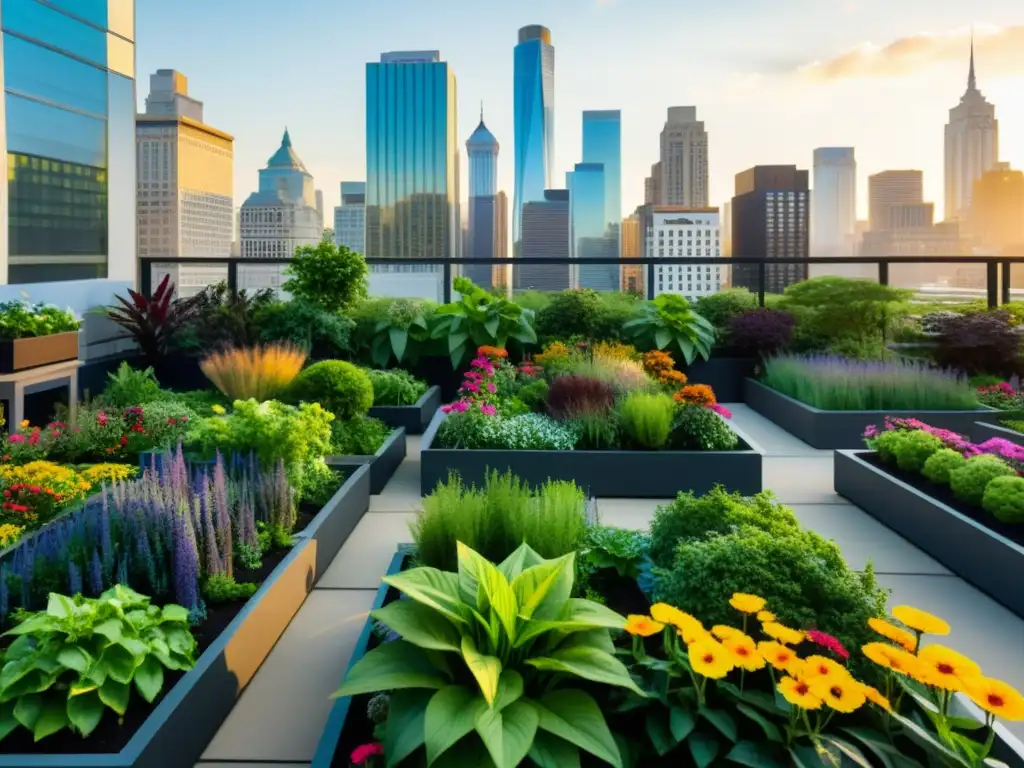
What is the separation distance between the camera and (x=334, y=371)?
568 centimetres

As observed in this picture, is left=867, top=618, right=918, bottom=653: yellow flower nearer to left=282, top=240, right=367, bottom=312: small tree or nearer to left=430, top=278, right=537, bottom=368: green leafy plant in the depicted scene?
left=430, top=278, right=537, bottom=368: green leafy plant

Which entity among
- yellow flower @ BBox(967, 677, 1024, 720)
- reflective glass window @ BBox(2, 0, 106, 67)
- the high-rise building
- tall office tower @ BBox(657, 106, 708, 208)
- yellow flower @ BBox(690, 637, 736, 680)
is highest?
the high-rise building

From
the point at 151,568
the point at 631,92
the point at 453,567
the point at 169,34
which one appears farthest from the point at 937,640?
the point at 169,34

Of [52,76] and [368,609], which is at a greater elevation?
[52,76]

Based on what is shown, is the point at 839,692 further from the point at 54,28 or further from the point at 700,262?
the point at 54,28

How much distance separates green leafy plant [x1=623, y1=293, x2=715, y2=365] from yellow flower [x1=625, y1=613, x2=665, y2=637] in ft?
21.0

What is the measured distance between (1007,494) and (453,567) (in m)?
2.28

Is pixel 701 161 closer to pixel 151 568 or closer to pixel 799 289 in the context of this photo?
pixel 799 289

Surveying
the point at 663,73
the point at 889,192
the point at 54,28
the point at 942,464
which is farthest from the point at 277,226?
the point at 889,192

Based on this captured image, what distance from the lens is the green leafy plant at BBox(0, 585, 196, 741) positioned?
71.8 inches

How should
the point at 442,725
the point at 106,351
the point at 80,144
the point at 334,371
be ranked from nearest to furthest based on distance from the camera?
the point at 442,725, the point at 334,371, the point at 106,351, the point at 80,144

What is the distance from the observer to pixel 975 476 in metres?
3.66

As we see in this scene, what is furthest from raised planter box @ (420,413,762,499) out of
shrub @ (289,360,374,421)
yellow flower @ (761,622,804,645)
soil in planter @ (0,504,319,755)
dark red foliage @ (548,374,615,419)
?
yellow flower @ (761,622,804,645)

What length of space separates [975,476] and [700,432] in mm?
1515
